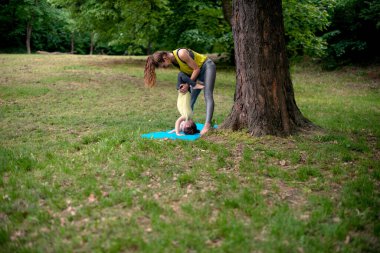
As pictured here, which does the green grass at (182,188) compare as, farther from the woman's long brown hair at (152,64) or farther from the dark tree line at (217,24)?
the dark tree line at (217,24)

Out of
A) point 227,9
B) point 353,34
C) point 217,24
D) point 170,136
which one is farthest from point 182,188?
point 353,34

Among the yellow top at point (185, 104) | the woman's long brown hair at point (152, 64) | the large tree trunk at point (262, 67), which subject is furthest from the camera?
the yellow top at point (185, 104)

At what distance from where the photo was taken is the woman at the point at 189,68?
7.62 m

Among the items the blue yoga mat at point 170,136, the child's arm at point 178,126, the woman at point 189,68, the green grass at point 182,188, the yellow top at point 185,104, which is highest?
the woman at point 189,68

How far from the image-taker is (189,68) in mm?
8008

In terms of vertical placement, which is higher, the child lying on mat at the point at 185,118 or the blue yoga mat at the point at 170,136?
the child lying on mat at the point at 185,118

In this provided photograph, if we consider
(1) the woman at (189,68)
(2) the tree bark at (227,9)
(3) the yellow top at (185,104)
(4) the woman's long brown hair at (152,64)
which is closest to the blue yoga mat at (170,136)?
(1) the woman at (189,68)

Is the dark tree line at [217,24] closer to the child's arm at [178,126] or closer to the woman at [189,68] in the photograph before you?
the woman at [189,68]

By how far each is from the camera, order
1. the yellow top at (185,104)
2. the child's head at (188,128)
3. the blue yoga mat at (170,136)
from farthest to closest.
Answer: the yellow top at (185,104), the child's head at (188,128), the blue yoga mat at (170,136)

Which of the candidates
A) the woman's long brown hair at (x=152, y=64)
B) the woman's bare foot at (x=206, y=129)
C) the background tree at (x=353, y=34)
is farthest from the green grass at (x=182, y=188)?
the background tree at (x=353, y=34)

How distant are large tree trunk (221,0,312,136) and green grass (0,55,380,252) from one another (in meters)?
0.40

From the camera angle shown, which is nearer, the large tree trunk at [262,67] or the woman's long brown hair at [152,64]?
the large tree trunk at [262,67]

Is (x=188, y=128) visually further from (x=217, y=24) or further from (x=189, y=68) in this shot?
(x=217, y=24)

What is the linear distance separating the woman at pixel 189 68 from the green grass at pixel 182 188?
2.84ft
